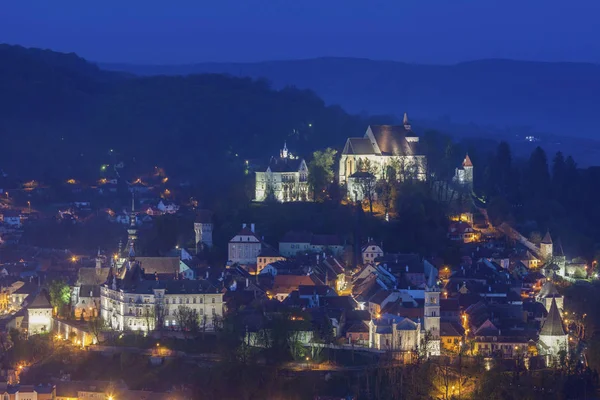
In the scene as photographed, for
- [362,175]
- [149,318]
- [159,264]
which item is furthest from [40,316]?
[362,175]

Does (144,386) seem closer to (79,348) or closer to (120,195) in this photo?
(79,348)

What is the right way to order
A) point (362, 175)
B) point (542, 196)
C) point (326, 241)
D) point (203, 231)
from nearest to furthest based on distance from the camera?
1. point (326, 241)
2. point (203, 231)
3. point (362, 175)
4. point (542, 196)

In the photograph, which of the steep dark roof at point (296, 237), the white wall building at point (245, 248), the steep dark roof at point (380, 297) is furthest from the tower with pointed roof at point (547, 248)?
the white wall building at point (245, 248)

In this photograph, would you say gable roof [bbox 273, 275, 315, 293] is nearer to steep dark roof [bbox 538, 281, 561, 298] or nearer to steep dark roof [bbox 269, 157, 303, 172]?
steep dark roof [bbox 538, 281, 561, 298]

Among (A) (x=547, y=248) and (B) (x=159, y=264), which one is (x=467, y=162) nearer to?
(A) (x=547, y=248)

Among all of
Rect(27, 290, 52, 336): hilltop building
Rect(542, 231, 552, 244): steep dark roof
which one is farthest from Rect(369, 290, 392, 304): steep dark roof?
Rect(27, 290, 52, 336): hilltop building
